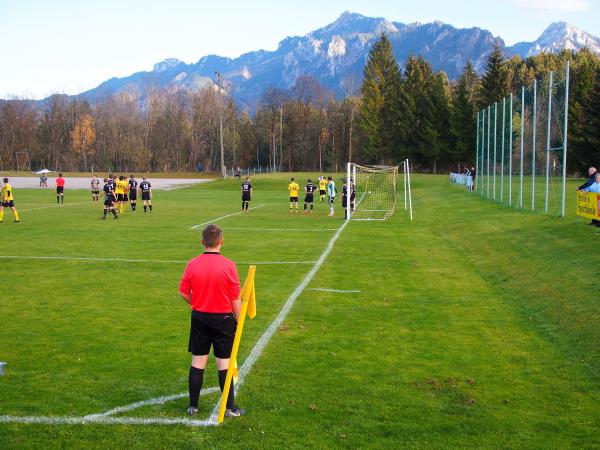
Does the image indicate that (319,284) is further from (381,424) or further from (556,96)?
(556,96)

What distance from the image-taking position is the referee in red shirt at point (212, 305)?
19.4 ft

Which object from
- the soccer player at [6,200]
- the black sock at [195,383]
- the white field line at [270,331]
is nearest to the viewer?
the black sock at [195,383]

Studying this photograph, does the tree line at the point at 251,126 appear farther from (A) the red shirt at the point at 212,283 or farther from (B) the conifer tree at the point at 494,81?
(A) the red shirt at the point at 212,283

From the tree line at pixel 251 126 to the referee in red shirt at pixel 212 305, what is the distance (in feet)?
267

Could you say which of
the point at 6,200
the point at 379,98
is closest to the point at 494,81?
the point at 379,98

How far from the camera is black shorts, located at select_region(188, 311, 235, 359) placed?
596cm

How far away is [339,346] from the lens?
8578 mm

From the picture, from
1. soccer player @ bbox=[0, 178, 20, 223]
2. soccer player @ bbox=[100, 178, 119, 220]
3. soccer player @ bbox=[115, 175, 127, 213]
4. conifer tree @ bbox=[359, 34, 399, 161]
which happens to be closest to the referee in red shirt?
soccer player @ bbox=[0, 178, 20, 223]

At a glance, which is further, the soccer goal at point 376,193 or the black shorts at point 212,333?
the soccer goal at point 376,193

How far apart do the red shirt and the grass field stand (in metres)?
1.12

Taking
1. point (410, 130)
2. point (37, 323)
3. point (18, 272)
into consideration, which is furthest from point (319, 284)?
point (410, 130)

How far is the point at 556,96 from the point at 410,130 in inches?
2429

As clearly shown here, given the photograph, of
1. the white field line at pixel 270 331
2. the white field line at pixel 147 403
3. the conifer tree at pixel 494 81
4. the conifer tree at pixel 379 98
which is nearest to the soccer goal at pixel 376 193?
the white field line at pixel 270 331

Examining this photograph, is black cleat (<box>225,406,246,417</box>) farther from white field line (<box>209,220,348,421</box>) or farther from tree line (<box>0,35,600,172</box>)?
tree line (<box>0,35,600,172</box>)
